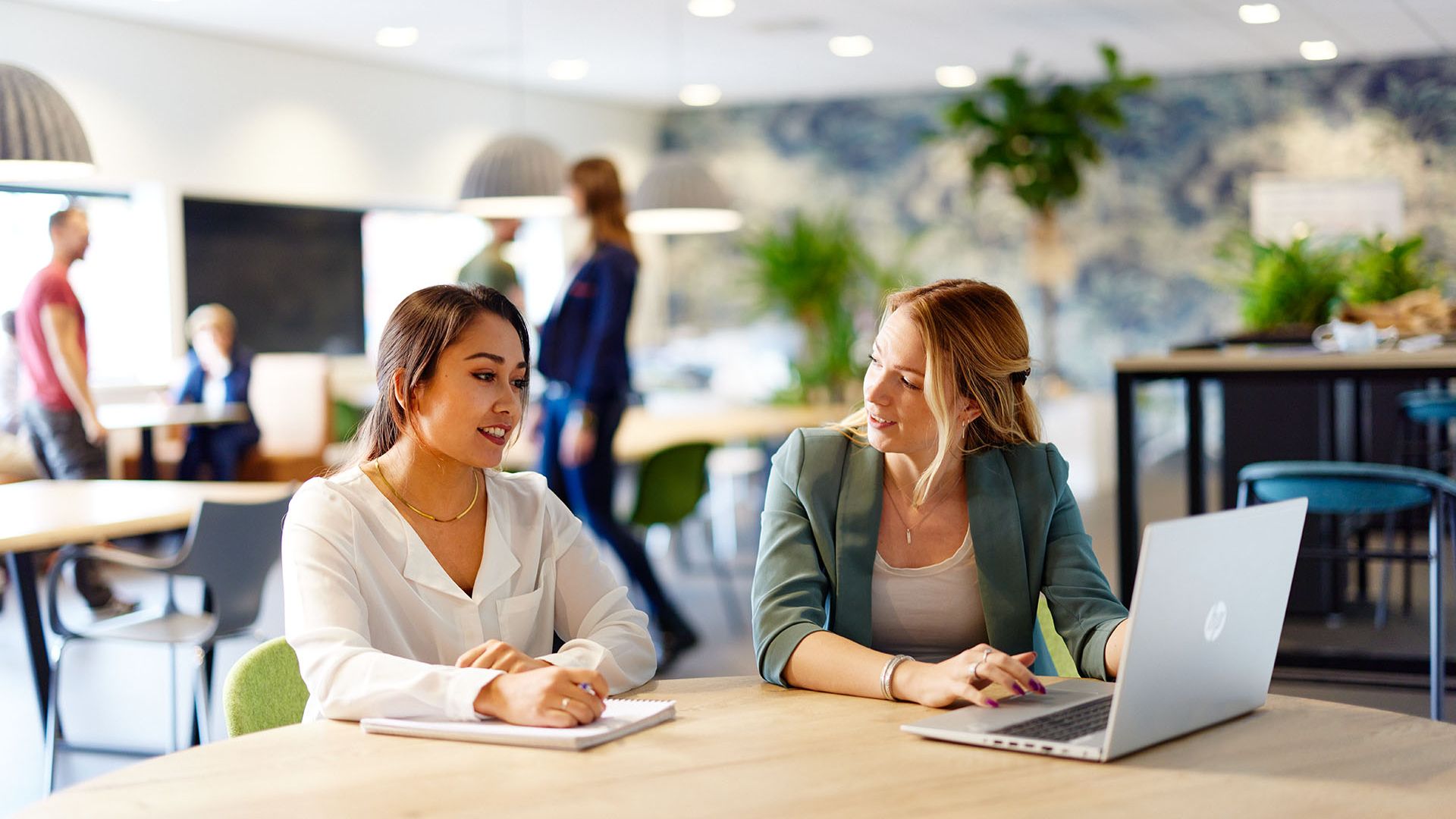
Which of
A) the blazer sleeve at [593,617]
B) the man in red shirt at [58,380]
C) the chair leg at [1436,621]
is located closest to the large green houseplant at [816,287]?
the man in red shirt at [58,380]

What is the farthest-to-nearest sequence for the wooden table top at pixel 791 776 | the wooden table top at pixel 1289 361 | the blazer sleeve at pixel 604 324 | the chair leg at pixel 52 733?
the blazer sleeve at pixel 604 324 < the wooden table top at pixel 1289 361 < the chair leg at pixel 52 733 < the wooden table top at pixel 791 776

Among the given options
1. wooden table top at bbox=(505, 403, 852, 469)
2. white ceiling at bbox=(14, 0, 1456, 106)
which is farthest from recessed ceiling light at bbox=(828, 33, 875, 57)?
wooden table top at bbox=(505, 403, 852, 469)

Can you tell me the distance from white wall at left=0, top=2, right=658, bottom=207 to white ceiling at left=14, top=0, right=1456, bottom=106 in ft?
0.46

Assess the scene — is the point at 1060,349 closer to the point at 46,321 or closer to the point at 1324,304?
the point at 1324,304

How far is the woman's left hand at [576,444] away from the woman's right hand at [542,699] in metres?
3.15

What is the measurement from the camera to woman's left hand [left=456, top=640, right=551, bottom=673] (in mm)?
1531

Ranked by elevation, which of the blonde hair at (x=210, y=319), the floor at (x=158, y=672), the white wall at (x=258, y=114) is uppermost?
the white wall at (x=258, y=114)

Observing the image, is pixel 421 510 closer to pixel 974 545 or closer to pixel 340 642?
pixel 340 642

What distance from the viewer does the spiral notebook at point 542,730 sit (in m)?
1.38

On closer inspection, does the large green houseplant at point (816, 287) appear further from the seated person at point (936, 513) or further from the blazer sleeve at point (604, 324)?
the seated person at point (936, 513)

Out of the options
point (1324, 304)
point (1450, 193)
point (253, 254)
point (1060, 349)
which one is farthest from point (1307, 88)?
point (253, 254)

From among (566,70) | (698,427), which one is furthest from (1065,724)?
(566,70)

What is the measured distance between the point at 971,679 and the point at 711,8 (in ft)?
21.8

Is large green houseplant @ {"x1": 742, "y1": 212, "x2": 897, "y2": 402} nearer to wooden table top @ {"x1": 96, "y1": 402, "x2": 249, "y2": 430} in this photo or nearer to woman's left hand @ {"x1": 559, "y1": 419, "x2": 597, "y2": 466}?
woman's left hand @ {"x1": 559, "y1": 419, "x2": 597, "y2": 466}
